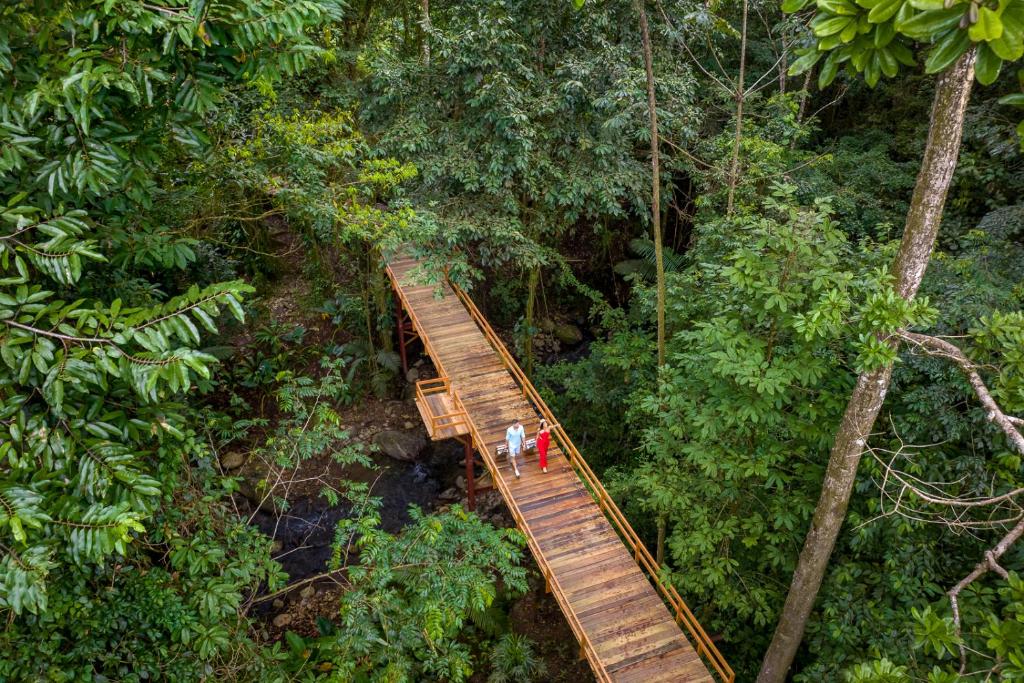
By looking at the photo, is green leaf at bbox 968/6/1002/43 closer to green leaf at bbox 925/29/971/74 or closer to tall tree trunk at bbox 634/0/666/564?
green leaf at bbox 925/29/971/74

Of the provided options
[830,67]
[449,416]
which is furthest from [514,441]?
[830,67]

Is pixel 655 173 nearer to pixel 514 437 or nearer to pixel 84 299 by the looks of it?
pixel 514 437

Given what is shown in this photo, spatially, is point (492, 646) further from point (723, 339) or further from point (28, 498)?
point (28, 498)

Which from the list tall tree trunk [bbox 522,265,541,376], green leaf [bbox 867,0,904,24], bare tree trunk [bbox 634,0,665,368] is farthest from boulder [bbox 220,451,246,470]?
green leaf [bbox 867,0,904,24]

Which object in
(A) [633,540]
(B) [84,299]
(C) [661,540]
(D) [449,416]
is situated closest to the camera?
(B) [84,299]

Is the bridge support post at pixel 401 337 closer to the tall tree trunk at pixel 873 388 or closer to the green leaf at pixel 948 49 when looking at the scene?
the tall tree trunk at pixel 873 388

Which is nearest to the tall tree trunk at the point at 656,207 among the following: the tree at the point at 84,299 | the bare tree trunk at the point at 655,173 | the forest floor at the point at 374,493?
the bare tree trunk at the point at 655,173
